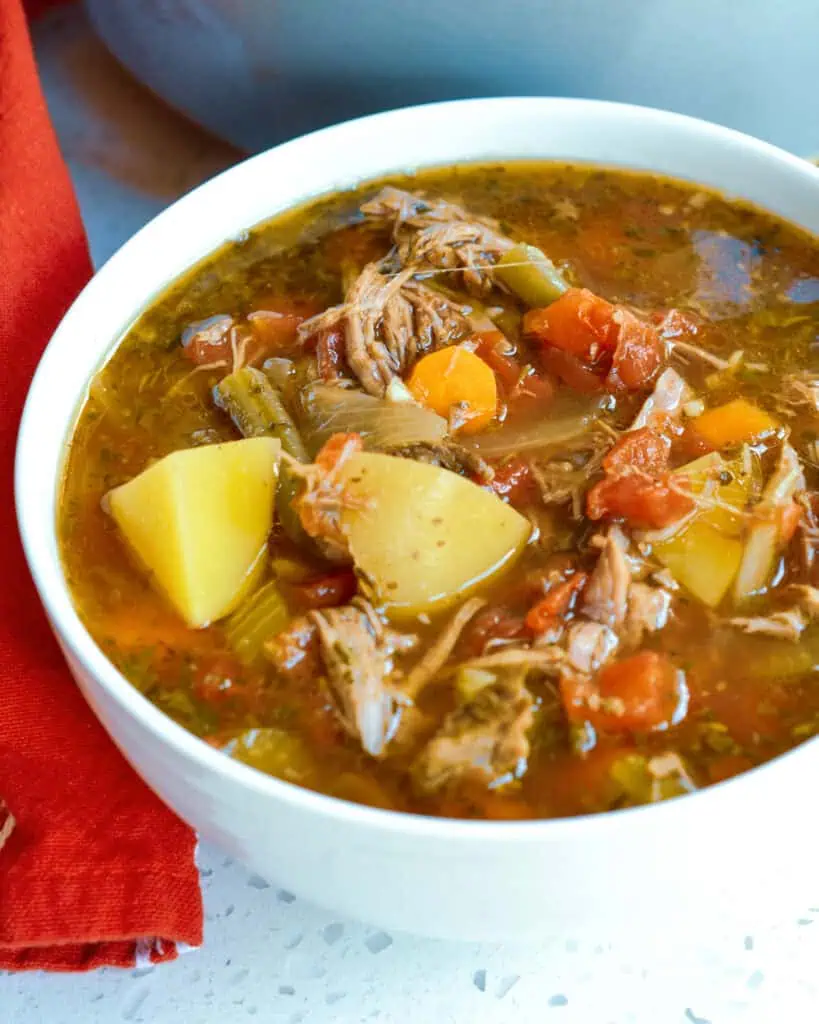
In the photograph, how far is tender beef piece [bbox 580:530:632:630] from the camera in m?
1.96

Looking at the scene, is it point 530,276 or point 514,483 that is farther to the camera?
point 530,276

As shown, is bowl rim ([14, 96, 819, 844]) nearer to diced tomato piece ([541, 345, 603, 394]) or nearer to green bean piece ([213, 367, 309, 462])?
green bean piece ([213, 367, 309, 462])

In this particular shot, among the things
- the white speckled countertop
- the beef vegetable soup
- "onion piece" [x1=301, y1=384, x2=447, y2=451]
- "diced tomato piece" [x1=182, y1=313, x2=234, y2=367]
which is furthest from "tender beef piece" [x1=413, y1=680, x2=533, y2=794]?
"diced tomato piece" [x1=182, y1=313, x2=234, y2=367]

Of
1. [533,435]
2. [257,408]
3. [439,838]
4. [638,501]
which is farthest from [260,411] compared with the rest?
[439,838]

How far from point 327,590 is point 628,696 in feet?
1.85

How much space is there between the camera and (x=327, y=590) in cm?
205

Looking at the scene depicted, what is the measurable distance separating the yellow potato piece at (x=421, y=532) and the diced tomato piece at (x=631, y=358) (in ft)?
1.54

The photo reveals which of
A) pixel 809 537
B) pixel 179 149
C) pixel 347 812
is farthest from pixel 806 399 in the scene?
pixel 179 149

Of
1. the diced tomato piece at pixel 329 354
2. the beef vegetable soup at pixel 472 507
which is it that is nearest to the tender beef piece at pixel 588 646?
the beef vegetable soup at pixel 472 507

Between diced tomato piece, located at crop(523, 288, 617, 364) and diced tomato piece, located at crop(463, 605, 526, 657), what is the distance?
677mm

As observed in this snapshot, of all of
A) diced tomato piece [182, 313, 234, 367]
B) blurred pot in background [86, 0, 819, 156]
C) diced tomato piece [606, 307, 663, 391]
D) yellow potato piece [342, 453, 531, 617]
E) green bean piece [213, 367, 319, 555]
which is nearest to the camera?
yellow potato piece [342, 453, 531, 617]

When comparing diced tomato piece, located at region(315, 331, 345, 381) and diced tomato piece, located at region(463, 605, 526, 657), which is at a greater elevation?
diced tomato piece, located at region(315, 331, 345, 381)

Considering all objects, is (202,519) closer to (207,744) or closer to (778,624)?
(207,744)

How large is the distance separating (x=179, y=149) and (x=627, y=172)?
4.77ft
